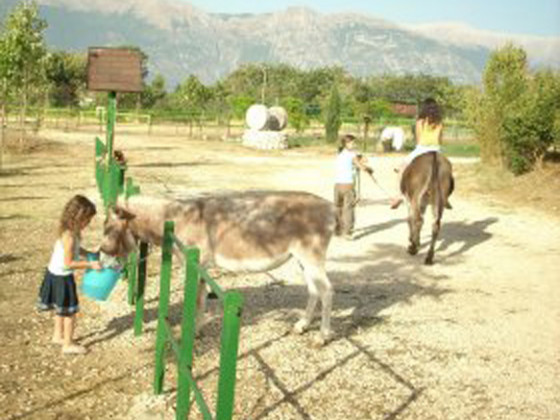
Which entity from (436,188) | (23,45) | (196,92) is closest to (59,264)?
(436,188)

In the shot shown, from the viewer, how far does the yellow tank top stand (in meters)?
11.2

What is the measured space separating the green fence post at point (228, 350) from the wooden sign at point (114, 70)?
12198mm

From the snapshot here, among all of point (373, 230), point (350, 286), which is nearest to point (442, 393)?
point (350, 286)

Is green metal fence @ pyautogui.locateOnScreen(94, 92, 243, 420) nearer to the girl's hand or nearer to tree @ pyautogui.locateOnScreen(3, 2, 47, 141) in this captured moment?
the girl's hand

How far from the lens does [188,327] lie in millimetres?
4164

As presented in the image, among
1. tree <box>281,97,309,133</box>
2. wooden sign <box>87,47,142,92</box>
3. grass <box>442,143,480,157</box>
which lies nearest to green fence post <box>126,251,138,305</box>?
wooden sign <box>87,47,142,92</box>

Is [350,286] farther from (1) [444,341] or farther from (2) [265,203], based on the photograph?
(2) [265,203]

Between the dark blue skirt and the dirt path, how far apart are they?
0.48 meters

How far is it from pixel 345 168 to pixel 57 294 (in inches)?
262

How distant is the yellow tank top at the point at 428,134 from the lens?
11.2m

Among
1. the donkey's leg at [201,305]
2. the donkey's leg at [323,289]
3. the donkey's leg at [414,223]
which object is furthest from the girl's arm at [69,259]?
the donkey's leg at [414,223]

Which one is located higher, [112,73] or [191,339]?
[112,73]

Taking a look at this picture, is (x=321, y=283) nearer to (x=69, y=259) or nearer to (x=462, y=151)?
(x=69, y=259)

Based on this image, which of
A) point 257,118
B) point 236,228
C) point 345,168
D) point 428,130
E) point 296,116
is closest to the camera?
point 236,228
